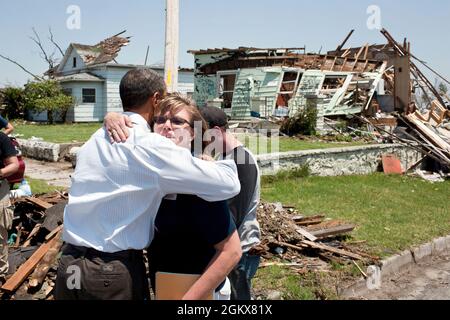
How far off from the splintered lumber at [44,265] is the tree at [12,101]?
25691mm

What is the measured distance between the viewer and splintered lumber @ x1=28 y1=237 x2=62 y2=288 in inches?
167

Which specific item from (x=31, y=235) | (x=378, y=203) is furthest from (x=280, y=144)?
(x=31, y=235)

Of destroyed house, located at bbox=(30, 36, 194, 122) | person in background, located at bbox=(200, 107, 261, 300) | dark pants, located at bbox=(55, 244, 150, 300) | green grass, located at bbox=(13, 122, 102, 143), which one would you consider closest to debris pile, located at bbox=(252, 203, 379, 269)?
person in background, located at bbox=(200, 107, 261, 300)

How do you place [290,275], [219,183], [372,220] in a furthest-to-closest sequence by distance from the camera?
[372,220]
[290,275]
[219,183]

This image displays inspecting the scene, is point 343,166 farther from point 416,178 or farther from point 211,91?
point 211,91

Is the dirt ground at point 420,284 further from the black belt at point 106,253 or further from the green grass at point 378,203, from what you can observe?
the black belt at point 106,253

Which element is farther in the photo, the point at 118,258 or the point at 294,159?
the point at 294,159

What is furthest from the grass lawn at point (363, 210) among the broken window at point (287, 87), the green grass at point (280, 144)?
the broken window at point (287, 87)

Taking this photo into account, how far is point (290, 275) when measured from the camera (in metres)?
4.96

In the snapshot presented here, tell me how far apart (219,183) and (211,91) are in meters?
22.0

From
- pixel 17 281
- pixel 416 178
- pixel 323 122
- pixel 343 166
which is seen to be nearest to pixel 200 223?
pixel 17 281

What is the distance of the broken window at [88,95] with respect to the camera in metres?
27.9

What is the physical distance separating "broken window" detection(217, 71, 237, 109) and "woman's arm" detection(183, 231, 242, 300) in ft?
64.4

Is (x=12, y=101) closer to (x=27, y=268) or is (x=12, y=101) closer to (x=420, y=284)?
(x=27, y=268)
